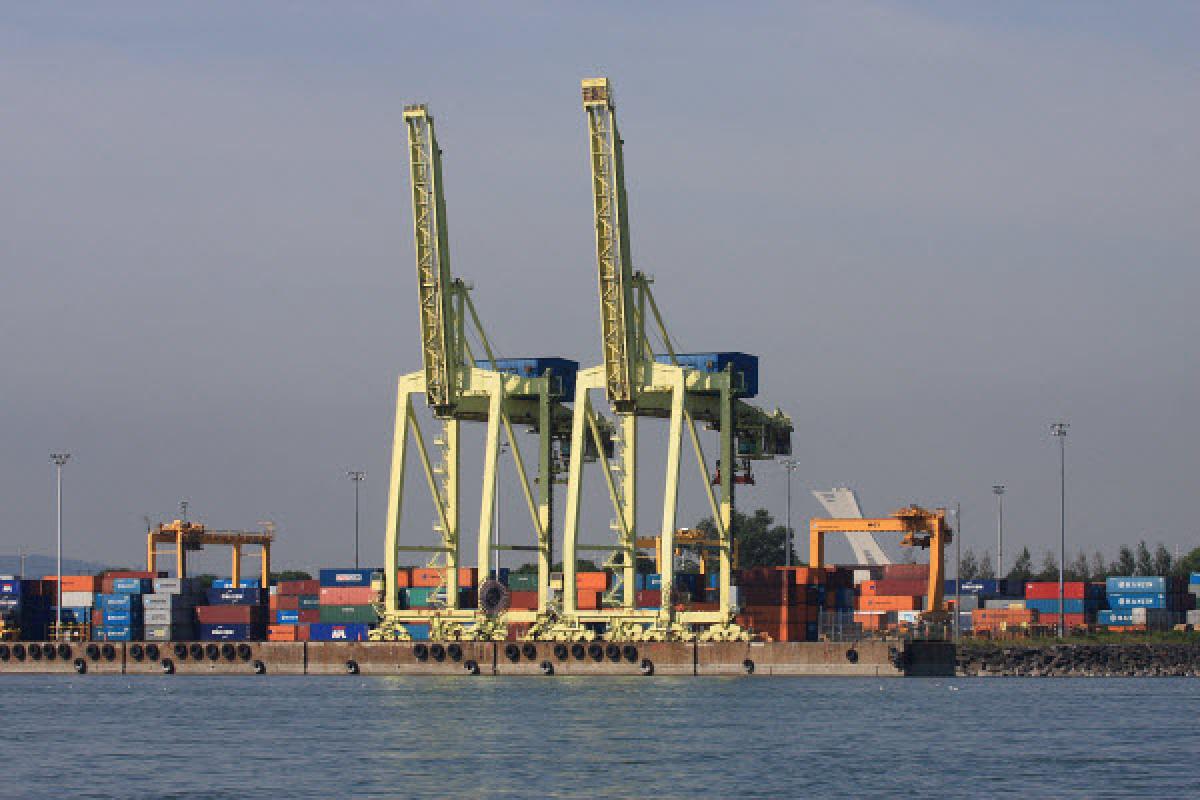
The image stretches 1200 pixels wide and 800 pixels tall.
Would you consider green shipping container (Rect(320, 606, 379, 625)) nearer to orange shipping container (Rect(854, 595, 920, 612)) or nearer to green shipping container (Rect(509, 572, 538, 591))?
green shipping container (Rect(509, 572, 538, 591))

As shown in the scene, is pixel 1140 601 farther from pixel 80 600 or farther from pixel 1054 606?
pixel 80 600

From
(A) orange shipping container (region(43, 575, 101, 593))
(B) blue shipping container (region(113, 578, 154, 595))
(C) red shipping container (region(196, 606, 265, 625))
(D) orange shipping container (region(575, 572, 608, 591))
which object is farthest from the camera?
(A) orange shipping container (region(43, 575, 101, 593))

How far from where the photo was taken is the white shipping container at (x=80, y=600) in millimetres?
135375

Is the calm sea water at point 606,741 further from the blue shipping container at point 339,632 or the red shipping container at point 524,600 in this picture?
the blue shipping container at point 339,632

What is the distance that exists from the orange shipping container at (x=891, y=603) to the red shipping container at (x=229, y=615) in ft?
122

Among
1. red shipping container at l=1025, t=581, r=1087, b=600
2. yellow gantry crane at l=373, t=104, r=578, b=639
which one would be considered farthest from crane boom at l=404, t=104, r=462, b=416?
red shipping container at l=1025, t=581, r=1087, b=600

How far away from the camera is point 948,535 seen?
388 feet

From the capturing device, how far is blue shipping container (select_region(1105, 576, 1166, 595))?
13762 cm

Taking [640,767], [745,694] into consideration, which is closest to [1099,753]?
[640,767]

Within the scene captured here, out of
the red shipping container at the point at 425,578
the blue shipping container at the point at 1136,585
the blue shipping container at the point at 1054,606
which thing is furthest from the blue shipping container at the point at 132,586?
the blue shipping container at the point at 1136,585

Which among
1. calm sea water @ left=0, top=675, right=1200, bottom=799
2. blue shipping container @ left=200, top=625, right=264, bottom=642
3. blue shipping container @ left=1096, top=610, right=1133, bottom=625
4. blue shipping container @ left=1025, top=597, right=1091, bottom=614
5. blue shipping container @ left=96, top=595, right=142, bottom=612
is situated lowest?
calm sea water @ left=0, top=675, right=1200, bottom=799

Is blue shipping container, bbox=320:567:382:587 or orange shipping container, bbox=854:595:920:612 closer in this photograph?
blue shipping container, bbox=320:567:382:587

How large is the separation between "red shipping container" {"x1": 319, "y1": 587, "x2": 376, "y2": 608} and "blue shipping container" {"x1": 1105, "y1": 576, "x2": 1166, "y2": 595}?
1949 inches

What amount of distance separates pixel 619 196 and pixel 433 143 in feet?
36.3
